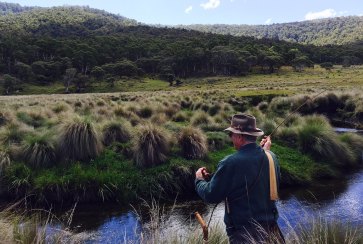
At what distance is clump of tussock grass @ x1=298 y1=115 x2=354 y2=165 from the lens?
1922 cm

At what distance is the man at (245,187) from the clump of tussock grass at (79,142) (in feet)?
37.0

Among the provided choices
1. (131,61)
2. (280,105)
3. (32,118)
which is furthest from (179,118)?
(131,61)

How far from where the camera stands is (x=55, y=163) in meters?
15.9

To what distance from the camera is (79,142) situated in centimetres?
1641

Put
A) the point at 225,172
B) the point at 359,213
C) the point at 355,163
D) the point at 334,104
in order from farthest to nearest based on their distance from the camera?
the point at 334,104 < the point at 355,163 < the point at 359,213 < the point at 225,172

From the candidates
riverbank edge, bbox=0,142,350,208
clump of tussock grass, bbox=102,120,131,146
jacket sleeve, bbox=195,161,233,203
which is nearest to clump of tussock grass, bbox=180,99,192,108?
clump of tussock grass, bbox=102,120,131,146

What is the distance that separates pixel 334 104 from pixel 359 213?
23371 mm

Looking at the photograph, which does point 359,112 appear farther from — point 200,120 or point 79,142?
point 79,142

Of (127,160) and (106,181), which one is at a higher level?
(127,160)

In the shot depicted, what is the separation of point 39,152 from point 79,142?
1463 mm

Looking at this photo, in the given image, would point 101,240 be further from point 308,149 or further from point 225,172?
point 308,149

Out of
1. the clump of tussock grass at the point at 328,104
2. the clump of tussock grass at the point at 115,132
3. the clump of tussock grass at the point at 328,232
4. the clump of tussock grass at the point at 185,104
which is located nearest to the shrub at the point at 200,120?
the clump of tussock grass at the point at 115,132

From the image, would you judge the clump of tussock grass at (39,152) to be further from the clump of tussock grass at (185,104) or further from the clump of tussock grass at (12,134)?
the clump of tussock grass at (185,104)

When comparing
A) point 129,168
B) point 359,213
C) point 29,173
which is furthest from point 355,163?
point 29,173
